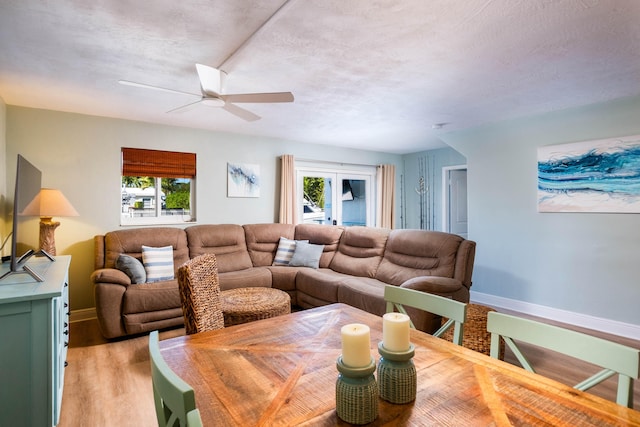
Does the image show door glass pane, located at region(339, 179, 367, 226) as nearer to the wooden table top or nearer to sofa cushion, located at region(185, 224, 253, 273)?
sofa cushion, located at region(185, 224, 253, 273)

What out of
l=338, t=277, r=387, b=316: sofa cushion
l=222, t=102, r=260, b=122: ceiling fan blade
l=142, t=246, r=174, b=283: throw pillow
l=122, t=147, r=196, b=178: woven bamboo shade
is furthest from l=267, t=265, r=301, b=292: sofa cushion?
l=222, t=102, r=260, b=122: ceiling fan blade

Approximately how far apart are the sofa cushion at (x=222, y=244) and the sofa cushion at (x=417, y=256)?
1865mm

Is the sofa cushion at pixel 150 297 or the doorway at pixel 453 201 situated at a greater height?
the doorway at pixel 453 201

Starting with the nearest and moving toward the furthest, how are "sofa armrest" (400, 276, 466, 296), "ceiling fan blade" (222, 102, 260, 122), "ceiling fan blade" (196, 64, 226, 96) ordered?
"ceiling fan blade" (196, 64, 226, 96), "ceiling fan blade" (222, 102, 260, 122), "sofa armrest" (400, 276, 466, 296)

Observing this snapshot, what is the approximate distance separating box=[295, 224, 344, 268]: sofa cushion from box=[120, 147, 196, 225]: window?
164 cm

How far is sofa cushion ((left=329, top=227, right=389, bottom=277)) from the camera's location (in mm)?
4113

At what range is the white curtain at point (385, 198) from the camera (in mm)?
6543

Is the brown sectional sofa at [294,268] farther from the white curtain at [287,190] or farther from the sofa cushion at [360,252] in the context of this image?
the white curtain at [287,190]

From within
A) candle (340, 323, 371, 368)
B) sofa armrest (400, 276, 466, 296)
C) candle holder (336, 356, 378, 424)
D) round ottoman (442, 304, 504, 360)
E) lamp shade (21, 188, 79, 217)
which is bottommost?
round ottoman (442, 304, 504, 360)

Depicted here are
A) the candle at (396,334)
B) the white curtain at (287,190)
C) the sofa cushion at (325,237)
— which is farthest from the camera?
the white curtain at (287,190)

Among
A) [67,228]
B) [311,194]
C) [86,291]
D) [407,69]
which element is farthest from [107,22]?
[311,194]

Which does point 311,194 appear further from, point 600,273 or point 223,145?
point 600,273

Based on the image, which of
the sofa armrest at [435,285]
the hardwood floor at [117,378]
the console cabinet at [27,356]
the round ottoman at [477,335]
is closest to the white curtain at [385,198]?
the sofa armrest at [435,285]

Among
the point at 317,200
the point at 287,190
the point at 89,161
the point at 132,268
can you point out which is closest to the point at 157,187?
the point at 89,161
